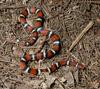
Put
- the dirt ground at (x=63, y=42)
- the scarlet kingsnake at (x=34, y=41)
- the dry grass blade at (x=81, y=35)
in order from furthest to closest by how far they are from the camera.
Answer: the dry grass blade at (x=81, y=35)
the scarlet kingsnake at (x=34, y=41)
the dirt ground at (x=63, y=42)

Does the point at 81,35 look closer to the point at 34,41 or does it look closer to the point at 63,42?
the point at 63,42

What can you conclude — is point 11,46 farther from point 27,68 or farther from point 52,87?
point 52,87

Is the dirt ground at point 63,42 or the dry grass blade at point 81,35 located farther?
the dry grass blade at point 81,35

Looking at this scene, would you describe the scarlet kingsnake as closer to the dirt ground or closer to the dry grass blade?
the dirt ground

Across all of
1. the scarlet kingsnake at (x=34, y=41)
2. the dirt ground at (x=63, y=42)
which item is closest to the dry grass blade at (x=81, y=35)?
the dirt ground at (x=63, y=42)

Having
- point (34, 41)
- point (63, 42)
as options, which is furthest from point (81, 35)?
point (34, 41)

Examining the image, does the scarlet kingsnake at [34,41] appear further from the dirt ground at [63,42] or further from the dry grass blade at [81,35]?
the dry grass blade at [81,35]

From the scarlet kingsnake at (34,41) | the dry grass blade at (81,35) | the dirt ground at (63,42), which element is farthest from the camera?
the dry grass blade at (81,35)
